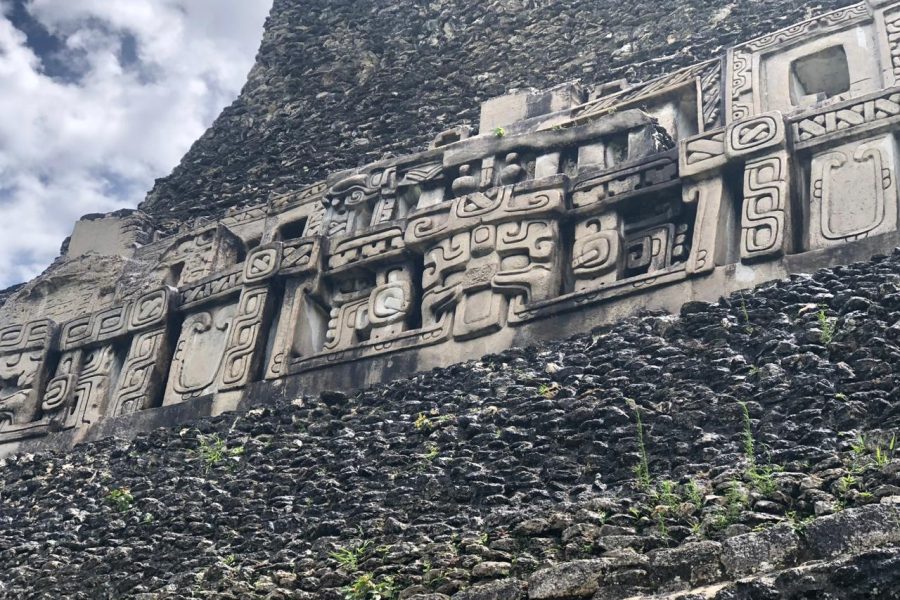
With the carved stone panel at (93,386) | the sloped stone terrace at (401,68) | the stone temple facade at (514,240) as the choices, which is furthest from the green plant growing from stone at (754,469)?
the sloped stone terrace at (401,68)

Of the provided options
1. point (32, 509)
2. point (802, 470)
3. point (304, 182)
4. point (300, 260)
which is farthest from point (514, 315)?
point (304, 182)

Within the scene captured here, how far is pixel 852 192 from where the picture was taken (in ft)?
30.9

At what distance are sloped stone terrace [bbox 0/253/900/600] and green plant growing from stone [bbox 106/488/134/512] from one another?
0.02 meters

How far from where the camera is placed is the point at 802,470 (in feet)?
20.5

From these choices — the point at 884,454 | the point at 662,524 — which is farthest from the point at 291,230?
the point at 884,454

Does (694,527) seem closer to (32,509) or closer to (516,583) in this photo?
(516,583)

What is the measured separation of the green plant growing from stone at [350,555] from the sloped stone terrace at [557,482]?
13 mm

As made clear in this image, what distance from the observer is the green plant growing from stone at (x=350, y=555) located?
6.83 meters

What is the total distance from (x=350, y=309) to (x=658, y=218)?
2.54 metres

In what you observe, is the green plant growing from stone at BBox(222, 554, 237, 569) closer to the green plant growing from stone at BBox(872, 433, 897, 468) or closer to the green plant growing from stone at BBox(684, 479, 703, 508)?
the green plant growing from stone at BBox(684, 479, 703, 508)

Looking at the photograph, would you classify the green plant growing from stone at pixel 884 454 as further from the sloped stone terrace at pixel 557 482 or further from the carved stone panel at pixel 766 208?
the carved stone panel at pixel 766 208

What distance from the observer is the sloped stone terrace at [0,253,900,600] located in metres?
5.72

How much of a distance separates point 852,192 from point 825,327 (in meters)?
1.98

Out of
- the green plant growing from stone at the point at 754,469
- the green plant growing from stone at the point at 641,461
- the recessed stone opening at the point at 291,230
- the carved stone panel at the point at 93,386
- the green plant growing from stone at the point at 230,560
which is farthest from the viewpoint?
the recessed stone opening at the point at 291,230
